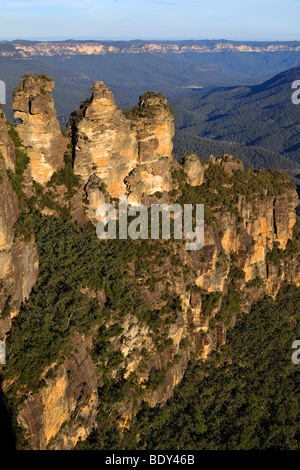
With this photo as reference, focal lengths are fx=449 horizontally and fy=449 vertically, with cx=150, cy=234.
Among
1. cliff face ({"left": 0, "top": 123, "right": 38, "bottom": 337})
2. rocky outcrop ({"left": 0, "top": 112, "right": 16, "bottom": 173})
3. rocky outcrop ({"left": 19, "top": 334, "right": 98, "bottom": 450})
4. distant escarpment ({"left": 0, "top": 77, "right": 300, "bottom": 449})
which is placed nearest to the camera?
rocky outcrop ({"left": 19, "top": 334, "right": 98, "bottom": 450})

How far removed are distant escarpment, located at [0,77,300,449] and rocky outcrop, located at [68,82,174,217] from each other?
10 cm

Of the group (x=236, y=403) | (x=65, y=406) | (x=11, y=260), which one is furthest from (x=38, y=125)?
(x=236, y=403)

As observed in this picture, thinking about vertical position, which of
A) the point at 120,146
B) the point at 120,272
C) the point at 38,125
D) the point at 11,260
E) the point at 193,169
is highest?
the point at 38,125

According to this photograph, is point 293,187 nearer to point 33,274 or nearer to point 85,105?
point 85,105

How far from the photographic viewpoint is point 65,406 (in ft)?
93.2

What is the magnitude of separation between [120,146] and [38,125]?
7.71 metres

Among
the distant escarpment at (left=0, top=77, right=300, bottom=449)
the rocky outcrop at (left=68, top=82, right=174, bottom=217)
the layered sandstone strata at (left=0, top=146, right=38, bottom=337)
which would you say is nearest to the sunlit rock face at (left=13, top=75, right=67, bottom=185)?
the distant escarpment at (left=0, top=77, right=300, bottom=449)

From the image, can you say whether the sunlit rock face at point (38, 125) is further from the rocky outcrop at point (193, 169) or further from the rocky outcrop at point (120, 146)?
the rocky outcrop at point (193, 169)

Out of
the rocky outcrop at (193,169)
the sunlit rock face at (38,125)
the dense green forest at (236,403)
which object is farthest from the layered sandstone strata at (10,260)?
the rocky outcrop at (193,169)

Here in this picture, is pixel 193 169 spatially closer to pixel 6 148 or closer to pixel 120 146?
pixel 120 146

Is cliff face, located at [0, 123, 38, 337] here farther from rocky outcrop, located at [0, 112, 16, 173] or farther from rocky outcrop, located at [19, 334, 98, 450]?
rocky outcrop, located at [19, 334, 98, 450]

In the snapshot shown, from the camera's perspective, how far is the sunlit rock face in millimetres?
36250

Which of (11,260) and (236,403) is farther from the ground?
(11,260)

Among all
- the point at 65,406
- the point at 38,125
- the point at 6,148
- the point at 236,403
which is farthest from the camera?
the point at 236,403
